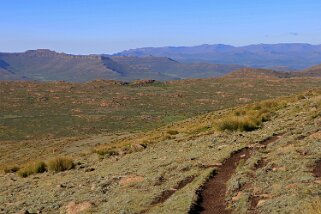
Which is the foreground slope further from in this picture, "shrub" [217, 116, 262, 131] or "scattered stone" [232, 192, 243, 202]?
"shrub" [217, 116, 262, 131]

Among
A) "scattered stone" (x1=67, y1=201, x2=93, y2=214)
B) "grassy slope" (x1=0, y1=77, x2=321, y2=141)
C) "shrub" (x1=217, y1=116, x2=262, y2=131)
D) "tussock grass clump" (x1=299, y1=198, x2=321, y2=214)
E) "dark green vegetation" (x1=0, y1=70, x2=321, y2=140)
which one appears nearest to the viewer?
"tussock grass clump" (x1=299, y1=198, x2=321, y2=214)

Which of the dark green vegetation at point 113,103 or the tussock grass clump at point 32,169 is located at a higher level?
the tussock grass clump at point 32,169

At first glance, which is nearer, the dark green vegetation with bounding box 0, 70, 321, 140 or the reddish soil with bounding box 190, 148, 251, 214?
the reddish soil with bounding box 190, 148, 251, 214

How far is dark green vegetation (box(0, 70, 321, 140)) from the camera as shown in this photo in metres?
63.6

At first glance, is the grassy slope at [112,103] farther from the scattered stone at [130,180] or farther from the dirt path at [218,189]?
the dirt path at [218,189]

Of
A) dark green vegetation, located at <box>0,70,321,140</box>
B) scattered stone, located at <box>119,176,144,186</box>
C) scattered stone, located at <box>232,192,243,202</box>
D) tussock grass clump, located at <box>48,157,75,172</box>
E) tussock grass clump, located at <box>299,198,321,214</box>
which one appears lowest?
dark green vegetation, located at <box>0,70,321,140</box>

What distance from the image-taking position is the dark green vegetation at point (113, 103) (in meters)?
63.6

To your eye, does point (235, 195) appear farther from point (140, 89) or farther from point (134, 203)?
point (140, 89)

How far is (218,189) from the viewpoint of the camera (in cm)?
1275

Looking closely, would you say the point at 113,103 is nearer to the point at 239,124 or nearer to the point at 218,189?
the point at 239,124

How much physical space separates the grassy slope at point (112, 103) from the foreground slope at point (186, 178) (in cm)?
3429

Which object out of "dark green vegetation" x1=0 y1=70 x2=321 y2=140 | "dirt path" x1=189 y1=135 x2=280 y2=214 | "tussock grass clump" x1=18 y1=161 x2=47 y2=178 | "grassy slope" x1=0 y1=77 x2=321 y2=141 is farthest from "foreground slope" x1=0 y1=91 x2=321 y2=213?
"dark green vegetation" x1=0 y1=70 x2=321 y2=140

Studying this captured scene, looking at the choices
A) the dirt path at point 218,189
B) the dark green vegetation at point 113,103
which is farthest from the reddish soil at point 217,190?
the dark green vegetation at point 113,103

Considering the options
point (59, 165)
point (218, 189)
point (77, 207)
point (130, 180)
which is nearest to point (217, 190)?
point (218, 189)
